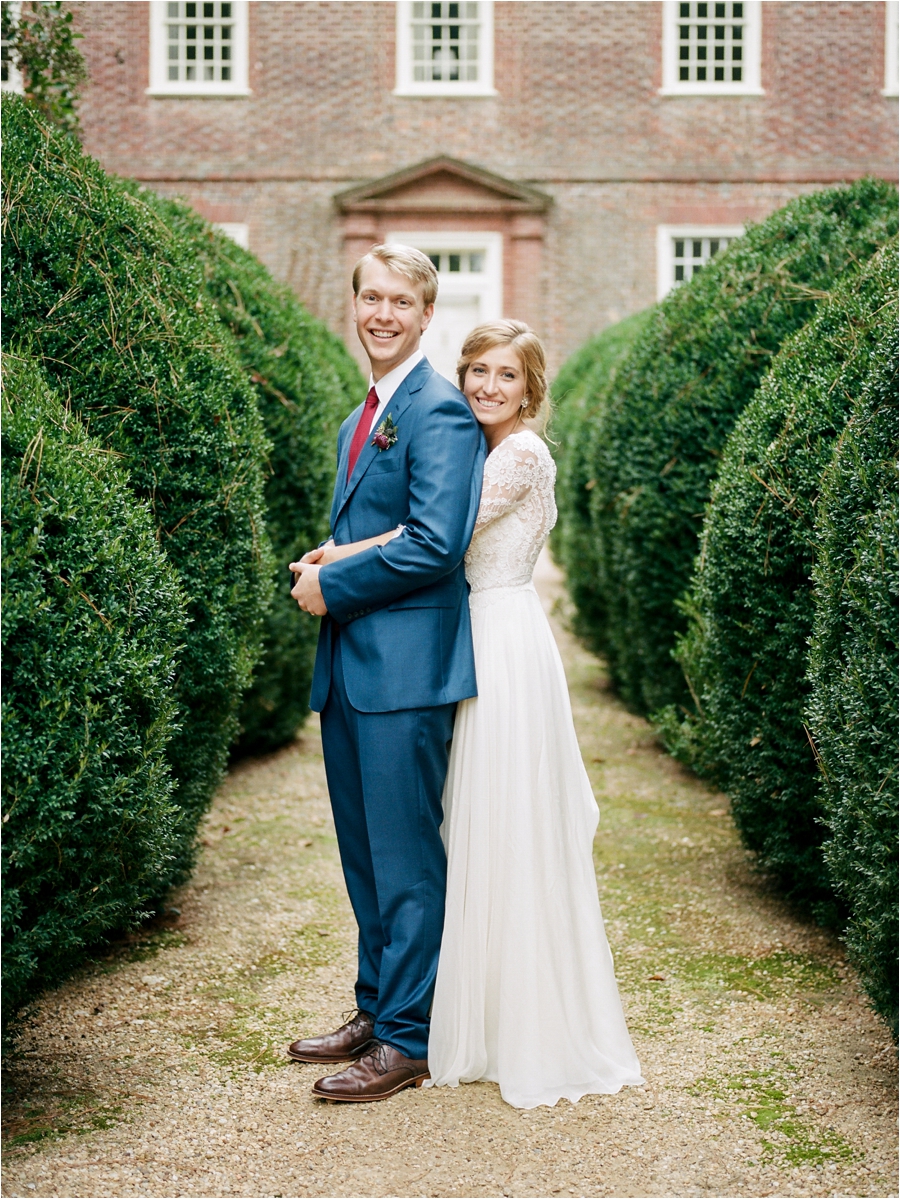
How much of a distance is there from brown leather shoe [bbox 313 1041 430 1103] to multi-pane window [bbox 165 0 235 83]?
18.9 m

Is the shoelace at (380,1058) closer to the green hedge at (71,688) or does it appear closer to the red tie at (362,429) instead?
the green hedge at (71,688)

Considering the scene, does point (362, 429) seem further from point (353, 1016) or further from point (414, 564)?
point (353, 1016)

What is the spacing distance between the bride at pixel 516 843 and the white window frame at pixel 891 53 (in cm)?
1868

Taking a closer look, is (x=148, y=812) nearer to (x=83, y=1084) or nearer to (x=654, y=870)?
(x=83, y=1084)

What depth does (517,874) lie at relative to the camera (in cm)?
369

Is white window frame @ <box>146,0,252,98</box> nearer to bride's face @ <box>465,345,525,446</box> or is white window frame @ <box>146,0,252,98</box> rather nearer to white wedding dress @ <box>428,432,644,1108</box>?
bride's face @ <box>465,345,525,446</box>

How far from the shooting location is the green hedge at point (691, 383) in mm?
5902

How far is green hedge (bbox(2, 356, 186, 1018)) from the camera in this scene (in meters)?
3.04

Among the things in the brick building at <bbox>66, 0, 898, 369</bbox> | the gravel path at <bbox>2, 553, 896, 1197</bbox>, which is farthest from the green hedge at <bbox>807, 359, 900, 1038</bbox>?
the brick building at <bbox>66, 0, 898, 369</bbox>

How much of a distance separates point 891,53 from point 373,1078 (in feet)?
66.7

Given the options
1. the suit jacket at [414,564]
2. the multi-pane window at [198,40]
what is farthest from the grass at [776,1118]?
the multi-pane window at [198,40]

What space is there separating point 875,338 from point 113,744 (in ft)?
9.21

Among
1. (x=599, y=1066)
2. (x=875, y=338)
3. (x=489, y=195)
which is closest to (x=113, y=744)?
(x=599, y=1066)

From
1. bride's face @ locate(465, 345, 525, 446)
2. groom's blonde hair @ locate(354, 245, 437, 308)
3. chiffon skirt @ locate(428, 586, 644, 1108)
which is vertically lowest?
chiffon skirt @ locate(428, 586, 644, 1108)
